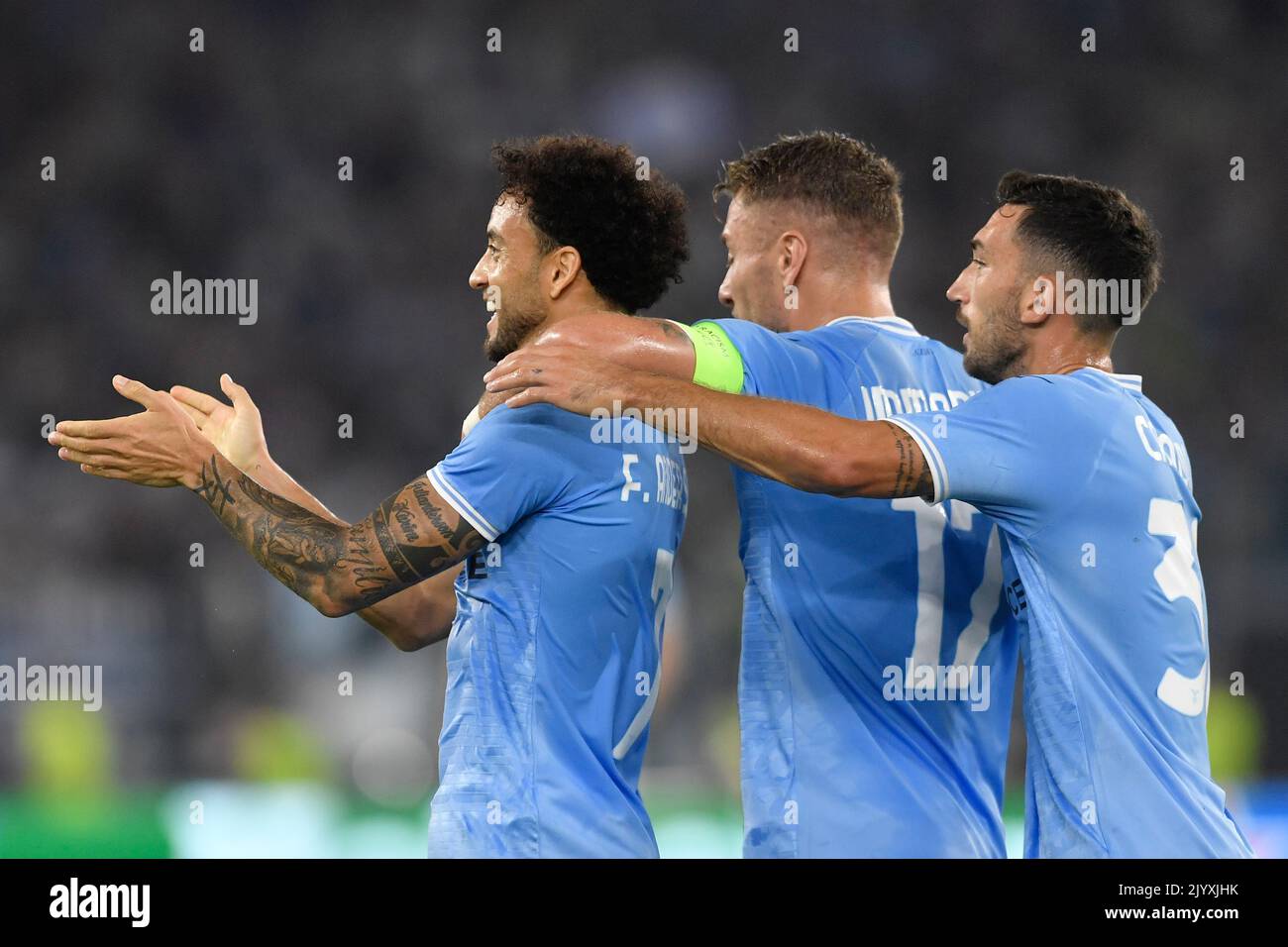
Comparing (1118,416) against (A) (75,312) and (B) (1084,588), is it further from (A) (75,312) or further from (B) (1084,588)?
(A) (75,312)

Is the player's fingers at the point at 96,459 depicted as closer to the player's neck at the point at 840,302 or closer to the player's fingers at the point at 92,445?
the player's fingers at the point at 92,445

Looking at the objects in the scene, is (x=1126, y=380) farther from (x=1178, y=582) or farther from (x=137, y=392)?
(x=137, y=392)

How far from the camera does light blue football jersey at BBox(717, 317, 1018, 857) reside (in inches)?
121

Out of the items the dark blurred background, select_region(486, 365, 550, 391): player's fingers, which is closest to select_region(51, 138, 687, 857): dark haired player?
select_region(486, 365, 550, 391): player's fingers

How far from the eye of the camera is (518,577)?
9.54 ft

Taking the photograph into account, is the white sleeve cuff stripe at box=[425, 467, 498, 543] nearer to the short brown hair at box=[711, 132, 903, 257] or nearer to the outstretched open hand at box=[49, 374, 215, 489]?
the outstretched open hand at box=[49, 374, 215, 489]

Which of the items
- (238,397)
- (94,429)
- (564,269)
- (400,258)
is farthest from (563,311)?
(400,258)

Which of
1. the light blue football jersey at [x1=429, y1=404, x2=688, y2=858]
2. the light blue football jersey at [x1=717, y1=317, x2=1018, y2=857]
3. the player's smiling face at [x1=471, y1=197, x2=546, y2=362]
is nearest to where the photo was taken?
the light blue football jersey at [x1=429, y1=404, x2=688, y2=858]

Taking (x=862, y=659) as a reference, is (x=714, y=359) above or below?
above

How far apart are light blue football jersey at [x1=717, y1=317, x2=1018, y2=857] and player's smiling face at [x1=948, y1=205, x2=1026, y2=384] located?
20cm

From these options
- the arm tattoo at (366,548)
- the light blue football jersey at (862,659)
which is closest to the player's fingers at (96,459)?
the arm tattoo at (366,548)

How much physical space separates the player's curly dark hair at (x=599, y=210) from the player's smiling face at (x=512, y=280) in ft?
0.11

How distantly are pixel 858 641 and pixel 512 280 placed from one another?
1148mm
